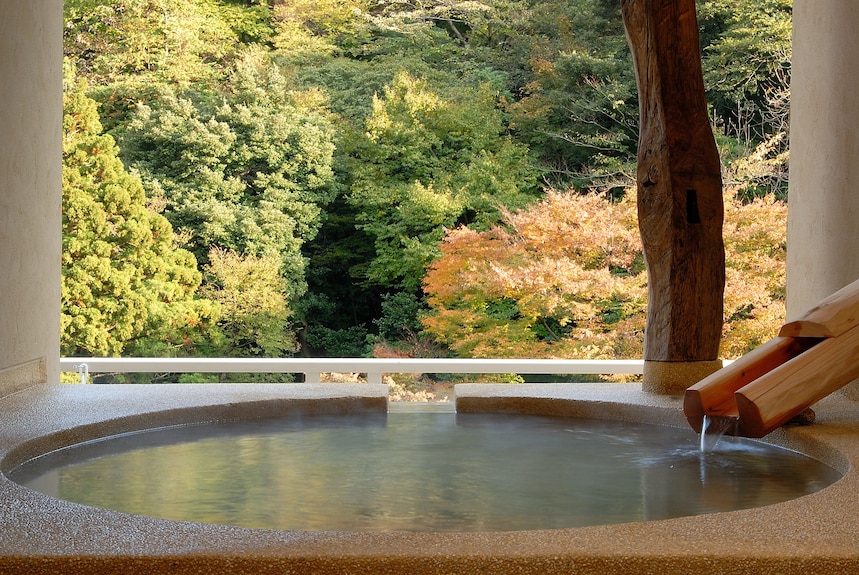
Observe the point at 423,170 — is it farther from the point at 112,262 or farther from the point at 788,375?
the point at 788,375

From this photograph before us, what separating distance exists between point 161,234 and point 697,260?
7.74 meters

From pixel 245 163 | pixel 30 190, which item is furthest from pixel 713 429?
pixel 245 163

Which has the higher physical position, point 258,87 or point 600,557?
point 258,87

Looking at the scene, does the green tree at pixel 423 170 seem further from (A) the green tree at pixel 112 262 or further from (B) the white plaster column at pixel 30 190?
(B) the white plaster column at pixel 30 190

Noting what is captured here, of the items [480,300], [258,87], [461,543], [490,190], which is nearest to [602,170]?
[490,190]

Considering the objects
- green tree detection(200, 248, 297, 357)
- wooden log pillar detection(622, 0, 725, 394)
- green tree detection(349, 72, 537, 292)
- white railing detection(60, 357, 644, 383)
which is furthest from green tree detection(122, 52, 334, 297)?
wooden log pillar detection(622, 0, 725, 394)

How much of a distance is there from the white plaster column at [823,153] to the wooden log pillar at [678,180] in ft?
1.88

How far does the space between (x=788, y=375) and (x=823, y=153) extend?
168cm

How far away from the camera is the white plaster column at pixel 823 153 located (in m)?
4.10

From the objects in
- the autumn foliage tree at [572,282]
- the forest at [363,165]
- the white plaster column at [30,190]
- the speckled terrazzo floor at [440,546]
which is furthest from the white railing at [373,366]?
the forest at [363,165]

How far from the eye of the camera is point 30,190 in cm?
421

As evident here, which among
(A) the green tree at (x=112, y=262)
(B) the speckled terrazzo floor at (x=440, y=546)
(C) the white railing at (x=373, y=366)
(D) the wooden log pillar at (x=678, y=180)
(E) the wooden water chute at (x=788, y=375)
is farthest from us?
(A) the green tree at (x=112, y=262)

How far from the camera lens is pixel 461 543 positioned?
1.79 metres

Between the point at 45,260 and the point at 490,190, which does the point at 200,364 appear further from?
the point at 490,190
